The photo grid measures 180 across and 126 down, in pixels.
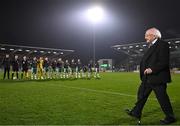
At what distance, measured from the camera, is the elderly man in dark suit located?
6.83 metres

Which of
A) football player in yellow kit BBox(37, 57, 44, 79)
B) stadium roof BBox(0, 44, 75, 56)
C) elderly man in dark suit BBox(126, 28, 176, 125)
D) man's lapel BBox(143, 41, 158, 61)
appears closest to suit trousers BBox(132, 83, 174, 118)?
elderly man in dark suit BBox(126, 28, 176, 125)

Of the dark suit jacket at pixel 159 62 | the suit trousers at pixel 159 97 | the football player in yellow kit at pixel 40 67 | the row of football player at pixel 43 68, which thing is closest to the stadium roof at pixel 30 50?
the row of football player at pixel 43 68

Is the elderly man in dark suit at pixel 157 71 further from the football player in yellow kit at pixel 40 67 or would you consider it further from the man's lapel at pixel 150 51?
the football player in yellow kit at pixel 40 67

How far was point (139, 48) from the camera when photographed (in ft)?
235

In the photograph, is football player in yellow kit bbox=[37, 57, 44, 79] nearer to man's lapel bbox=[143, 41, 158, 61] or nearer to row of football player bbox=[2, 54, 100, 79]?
row of football player bbox=[2, 54, 100, 79]

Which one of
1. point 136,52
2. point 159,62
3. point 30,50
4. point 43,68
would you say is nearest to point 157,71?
point 159,62

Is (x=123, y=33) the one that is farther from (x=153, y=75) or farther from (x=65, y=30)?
(x=153, y=75)

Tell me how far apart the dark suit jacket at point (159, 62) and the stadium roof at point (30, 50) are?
57.5 m

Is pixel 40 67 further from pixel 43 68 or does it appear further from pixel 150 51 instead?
pixel 150 51

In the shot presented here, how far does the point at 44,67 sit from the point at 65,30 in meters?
41.4

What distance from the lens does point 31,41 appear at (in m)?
68.1

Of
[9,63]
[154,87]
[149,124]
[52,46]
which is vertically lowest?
[149,124]

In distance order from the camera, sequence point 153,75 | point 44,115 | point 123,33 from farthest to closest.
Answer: point 123,33 → point 44,115 → point 153,75

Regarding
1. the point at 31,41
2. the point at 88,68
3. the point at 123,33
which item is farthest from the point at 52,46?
the point at 88,68
